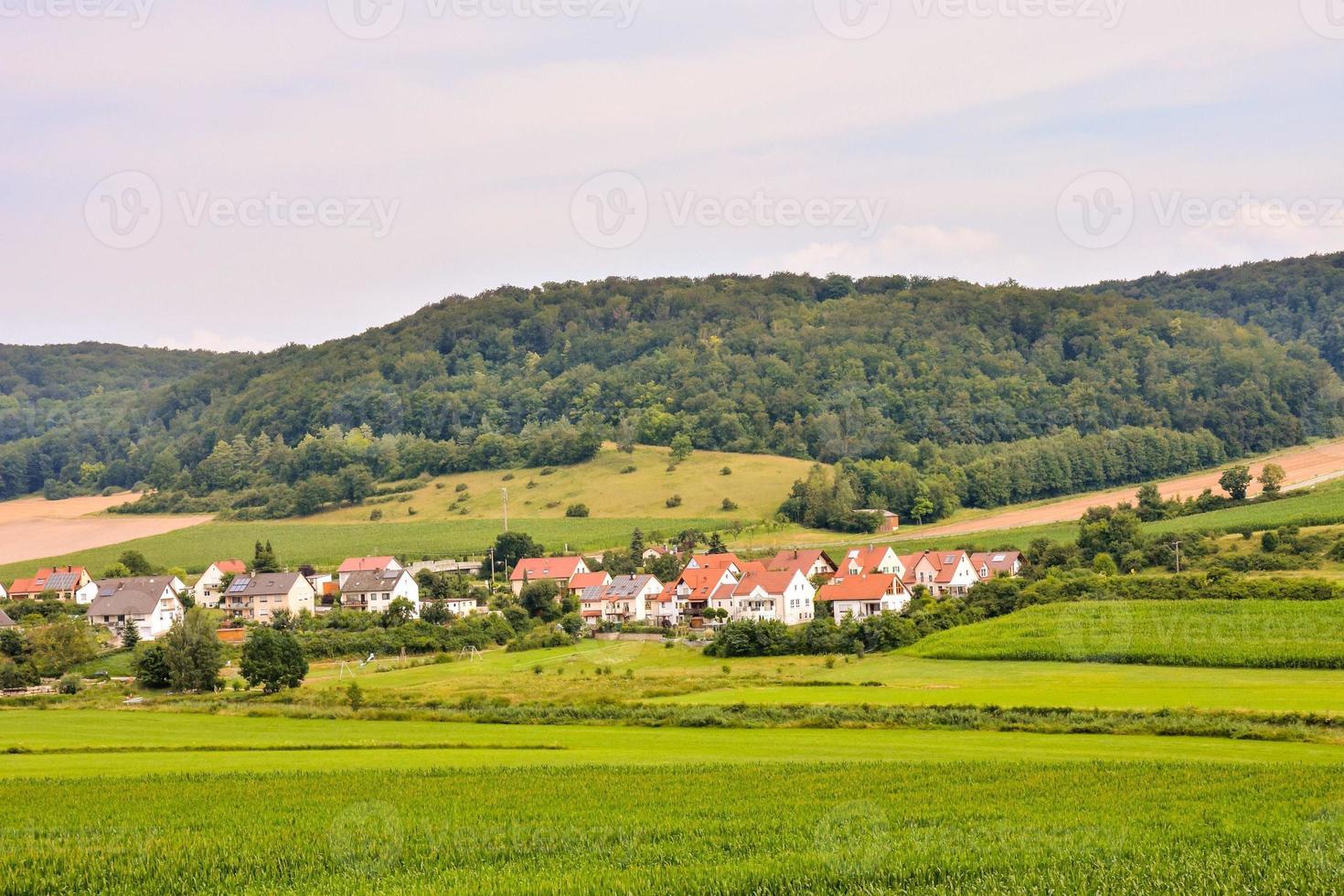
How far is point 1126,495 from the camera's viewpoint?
12294 centimetres

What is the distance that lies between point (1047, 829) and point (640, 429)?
5235 inches

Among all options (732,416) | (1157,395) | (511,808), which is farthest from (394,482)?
(511,808)

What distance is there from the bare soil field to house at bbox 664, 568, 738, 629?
5928cm

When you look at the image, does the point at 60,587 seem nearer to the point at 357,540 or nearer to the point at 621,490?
the point at 357,540

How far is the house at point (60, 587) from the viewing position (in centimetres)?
9444

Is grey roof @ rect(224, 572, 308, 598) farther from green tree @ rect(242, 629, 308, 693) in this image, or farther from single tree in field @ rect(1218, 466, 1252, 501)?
single tree in field @ rect(1218, 466, 1252, 501)

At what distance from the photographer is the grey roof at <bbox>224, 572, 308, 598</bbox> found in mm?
90562

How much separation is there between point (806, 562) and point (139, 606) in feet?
139

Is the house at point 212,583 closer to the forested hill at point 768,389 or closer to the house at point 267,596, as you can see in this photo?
the house at point 267,596

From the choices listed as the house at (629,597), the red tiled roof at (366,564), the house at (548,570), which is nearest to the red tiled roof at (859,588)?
the house at (629,597)

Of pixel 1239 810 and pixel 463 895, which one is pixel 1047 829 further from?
pixel 463 895

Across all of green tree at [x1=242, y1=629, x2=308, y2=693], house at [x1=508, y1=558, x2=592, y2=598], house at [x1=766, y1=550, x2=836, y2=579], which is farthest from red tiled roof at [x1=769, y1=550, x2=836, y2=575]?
green tree at [x1=242, y1=629, x2=308, y2=693]

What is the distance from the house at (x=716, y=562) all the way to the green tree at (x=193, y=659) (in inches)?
1454

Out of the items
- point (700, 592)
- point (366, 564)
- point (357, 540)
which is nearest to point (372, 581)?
point (366, 564)
